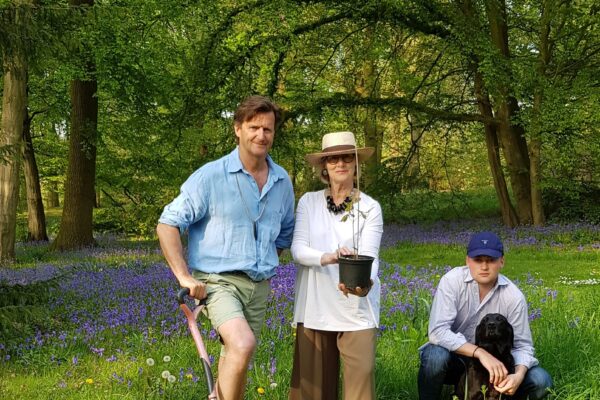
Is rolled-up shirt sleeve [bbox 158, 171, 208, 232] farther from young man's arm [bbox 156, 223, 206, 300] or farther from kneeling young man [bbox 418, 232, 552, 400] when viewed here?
kneeling young man [bbox 418, 232, 552, 400]

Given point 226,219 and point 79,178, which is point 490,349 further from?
point 79,178

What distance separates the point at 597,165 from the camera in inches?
707

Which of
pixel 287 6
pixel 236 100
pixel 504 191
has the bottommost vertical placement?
pixel 504 191

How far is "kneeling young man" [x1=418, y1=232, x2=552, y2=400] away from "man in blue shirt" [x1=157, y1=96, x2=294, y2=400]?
1.23m

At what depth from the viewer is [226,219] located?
345 cm

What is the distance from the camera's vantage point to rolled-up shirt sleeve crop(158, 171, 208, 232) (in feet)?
10.9

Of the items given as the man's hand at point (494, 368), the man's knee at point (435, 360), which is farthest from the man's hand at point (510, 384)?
the man's knee at point (435, 360)

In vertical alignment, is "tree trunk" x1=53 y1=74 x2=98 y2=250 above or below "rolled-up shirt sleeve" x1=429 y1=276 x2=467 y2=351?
above

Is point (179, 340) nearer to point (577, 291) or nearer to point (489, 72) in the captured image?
point (577, 291)

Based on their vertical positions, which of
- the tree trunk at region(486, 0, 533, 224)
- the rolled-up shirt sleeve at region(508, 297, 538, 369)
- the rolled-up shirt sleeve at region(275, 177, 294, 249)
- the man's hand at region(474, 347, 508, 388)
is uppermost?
the tree trunk at region(486, 0, 533, 224)

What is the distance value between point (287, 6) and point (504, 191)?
7.56 metres

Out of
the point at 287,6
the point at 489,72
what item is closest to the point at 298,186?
the point at 287,6

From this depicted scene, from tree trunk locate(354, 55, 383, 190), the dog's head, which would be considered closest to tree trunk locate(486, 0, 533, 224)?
tree trunk locate(354, 55, 383, 190)

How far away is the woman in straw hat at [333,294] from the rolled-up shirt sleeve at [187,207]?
2.12 ft
